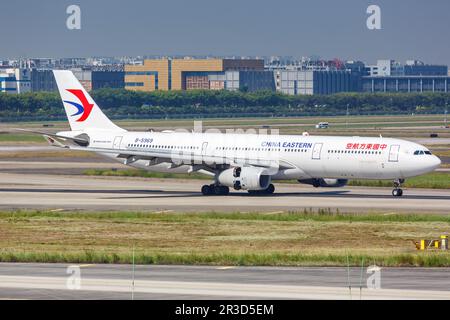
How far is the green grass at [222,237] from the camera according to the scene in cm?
4509

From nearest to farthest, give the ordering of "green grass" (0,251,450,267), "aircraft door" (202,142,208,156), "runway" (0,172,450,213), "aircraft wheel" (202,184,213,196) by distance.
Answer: "green grass" (0,251,450,267) → "runway" (0,172,450,213) → "aircraft wheel" (202,184,213,196) → "aircraft door" (202,142,208,156)

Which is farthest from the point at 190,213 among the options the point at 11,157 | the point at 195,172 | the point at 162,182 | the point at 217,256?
the point at 11,157

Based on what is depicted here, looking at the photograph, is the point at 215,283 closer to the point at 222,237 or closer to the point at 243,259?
the point at 243,259

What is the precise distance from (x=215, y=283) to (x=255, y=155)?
39347 millimetres

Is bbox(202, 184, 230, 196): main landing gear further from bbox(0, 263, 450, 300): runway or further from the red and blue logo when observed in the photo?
bbox(0, 263, 450, 300): runway

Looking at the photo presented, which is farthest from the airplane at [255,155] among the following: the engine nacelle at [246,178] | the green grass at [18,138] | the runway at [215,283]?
the green grass at [18,138]

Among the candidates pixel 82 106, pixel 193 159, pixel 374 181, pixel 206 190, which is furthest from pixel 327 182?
pixel 82 106

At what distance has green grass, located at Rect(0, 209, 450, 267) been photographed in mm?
45094

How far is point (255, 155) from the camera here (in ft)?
255

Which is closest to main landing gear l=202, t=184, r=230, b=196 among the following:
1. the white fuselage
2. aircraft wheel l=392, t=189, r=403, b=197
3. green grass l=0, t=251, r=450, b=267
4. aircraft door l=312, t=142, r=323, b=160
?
the white fuselage

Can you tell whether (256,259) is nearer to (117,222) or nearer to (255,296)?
(255,296)

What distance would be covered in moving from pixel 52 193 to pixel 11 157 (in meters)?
43.4

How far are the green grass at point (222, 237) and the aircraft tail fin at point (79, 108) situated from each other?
2169 cm

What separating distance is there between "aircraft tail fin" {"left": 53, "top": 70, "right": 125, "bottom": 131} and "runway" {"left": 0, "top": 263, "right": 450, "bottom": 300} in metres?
43.1
